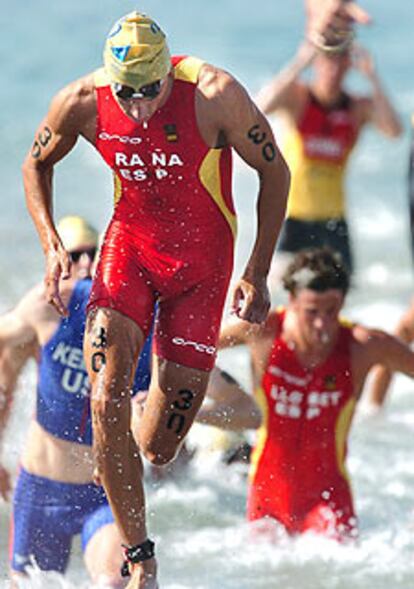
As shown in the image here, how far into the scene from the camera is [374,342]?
28.8ft

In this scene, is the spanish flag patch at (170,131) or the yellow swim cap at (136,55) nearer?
the yellow swim cap at (136,55)

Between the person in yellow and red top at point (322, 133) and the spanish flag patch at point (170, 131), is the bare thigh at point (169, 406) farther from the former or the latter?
the person in yellow and red top at point (322, 133)

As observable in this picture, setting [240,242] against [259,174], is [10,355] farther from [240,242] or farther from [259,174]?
[240,242]

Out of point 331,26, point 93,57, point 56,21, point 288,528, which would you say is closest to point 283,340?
point 288,528

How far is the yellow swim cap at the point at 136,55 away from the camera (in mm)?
6738

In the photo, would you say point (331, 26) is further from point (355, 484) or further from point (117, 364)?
point (117, 364)

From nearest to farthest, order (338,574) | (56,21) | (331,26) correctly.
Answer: (338,574) → (331,26) → (56,21)

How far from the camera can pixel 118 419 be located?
6953 millimetres

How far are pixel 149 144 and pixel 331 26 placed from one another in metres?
5.19

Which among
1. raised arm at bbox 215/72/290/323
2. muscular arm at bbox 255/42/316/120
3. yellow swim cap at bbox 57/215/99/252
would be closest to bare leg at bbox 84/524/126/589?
raised arm at bbox 215/72/290/323

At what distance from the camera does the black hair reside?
28.0ft

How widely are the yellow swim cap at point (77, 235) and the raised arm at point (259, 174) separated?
179 centimetres

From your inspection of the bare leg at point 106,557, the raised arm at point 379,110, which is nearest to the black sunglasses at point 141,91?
the bare leg at point 106,557

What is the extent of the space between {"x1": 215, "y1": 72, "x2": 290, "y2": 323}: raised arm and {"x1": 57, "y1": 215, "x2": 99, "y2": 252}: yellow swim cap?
1794 millimetres
